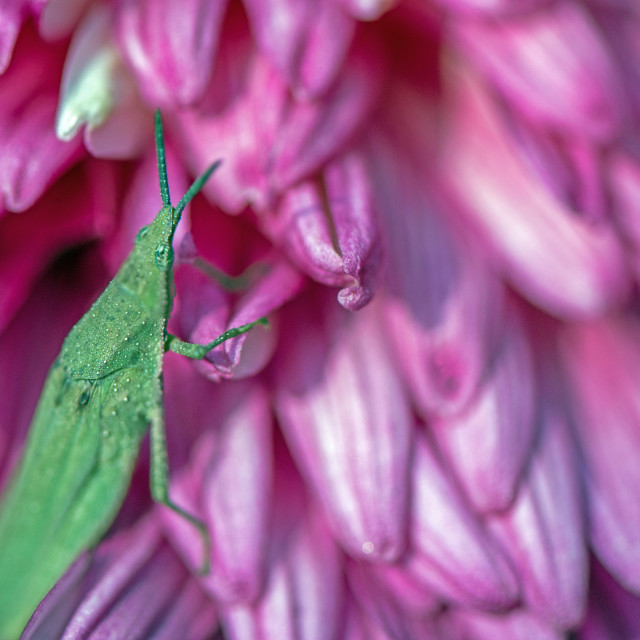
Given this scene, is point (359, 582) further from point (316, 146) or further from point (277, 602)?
point (316, 146)

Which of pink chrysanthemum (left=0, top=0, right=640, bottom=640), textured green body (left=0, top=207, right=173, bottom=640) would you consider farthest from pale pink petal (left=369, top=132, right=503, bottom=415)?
textured green body (left=0, top=207, right=173, bottom=640)

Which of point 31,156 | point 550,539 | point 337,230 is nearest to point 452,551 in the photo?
point 550,539

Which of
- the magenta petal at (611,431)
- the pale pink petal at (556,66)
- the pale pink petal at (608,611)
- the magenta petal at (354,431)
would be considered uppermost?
the pale pink petal at (556,66)

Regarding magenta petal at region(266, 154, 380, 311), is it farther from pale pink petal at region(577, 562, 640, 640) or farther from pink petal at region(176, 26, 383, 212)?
pale pink petal at region(577, 562, 640, 640)

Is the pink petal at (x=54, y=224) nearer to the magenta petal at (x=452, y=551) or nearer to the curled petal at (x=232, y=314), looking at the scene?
the curled petal at (x=232, y=314)

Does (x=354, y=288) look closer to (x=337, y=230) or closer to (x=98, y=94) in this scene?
(x=337, y=230)

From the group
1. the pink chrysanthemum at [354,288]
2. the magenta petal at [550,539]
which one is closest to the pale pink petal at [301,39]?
the pink chrysanthemum at [354,288]

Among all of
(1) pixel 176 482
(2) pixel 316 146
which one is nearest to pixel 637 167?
(2) pixel 316 146
